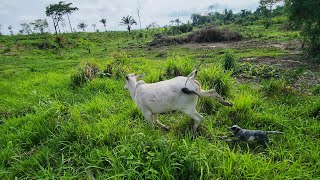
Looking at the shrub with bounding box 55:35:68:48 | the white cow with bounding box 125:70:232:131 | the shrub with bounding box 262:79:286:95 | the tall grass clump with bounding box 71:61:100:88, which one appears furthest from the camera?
the shrub with bounding box 55:35:68:48

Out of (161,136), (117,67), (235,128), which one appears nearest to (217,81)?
(235,128)

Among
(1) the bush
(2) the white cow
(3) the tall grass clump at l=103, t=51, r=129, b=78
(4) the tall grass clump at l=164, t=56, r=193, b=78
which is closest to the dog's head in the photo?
(2) the white cow

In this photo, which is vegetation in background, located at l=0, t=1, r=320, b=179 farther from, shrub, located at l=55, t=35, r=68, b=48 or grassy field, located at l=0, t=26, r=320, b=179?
shrub, located at l=55, t=35, r=68, b=48

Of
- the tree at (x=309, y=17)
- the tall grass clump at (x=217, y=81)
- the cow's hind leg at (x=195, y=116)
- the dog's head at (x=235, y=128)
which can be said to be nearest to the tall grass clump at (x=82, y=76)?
the tall grass clump at (x=217, y=81)

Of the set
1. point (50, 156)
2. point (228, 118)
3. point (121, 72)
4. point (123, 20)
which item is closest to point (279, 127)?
point (228, 118)

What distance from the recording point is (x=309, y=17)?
37.7ft

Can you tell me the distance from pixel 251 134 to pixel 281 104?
2.18m

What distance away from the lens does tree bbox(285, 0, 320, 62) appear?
1086cm

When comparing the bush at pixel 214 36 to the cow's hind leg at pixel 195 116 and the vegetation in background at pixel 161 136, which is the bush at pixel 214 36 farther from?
the cow's hind leg at pixel 195 116

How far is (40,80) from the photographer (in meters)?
10.8

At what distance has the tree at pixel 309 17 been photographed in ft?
35.6

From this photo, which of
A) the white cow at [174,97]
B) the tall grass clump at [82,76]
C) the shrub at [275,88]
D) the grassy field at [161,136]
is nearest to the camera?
the grassy field at [161,136]

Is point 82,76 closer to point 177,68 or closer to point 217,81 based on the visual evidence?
point 177,68

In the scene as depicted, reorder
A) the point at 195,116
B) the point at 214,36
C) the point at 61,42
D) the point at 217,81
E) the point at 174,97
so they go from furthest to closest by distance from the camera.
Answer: the point at 61,42, the point at 214,36, the point at 217,81, the point at 195,116, the point at 174,97
